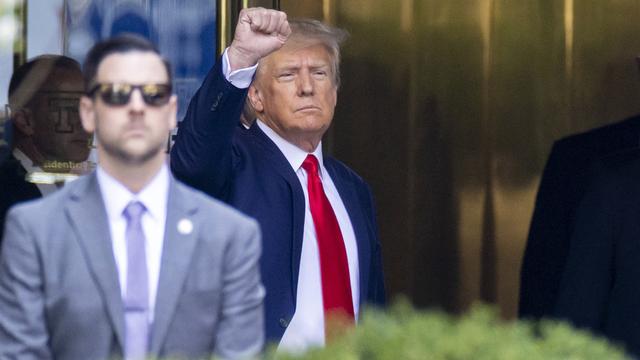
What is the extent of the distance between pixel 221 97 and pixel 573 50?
10.5 ft

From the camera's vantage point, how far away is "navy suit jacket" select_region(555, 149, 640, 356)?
551cm

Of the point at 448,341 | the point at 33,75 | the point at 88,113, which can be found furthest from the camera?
the point at 33,75

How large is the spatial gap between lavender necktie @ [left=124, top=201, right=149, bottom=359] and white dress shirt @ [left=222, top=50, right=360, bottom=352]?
891 mm

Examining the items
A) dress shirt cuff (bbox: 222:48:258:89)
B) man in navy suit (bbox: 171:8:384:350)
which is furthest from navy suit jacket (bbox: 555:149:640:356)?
dress shirt cuff (bbox: 222:48:258:89)

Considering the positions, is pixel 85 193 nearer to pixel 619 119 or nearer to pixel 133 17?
pixel 133 17

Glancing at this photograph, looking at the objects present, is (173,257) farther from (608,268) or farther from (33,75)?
(608,268)

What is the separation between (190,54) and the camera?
618 centimetres

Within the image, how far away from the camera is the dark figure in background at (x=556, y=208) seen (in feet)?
22.2

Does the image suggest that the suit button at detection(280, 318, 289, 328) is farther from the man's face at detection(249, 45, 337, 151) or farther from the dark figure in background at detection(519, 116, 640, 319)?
the dark figure in background at detection(519, 116, 640, 319)

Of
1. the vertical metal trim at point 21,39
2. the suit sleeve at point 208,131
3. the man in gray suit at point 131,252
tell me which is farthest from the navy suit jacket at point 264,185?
the vertical metal trim at point 21,39

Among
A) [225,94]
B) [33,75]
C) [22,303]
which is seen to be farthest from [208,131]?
[33,75]

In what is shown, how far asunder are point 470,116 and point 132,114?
3589mm

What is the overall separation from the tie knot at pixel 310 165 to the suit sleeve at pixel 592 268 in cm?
93

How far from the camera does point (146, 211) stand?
4.05m
